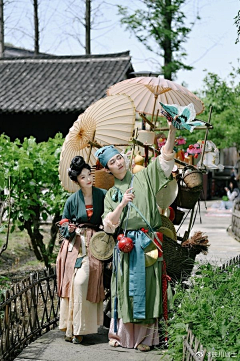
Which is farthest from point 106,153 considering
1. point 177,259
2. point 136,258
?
point 177,259

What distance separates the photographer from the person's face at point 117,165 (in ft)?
15.9

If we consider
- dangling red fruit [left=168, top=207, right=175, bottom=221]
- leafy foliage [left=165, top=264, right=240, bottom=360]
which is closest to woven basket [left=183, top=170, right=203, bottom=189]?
dangling red fruit [left=168, top=207, right=175, bottom=221]

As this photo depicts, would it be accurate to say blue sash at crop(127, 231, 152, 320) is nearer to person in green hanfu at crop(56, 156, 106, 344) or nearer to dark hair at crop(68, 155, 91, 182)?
person in green hanfu at crop(56, 156, 106, 344)

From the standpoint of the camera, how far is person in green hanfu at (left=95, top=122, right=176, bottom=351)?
186 inches

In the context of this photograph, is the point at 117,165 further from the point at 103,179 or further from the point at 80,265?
the point at 80,265

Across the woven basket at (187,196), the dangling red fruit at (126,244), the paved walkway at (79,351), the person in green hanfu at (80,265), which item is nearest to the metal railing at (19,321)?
the paved walkway at (79,351)

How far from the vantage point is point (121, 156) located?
16.1 feet

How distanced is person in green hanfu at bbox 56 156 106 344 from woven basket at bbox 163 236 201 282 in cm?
64

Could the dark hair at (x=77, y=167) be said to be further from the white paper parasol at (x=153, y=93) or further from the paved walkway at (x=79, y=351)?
the paved walkway at (x=79, y=351)

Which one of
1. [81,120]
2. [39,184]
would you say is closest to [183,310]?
[81,120]

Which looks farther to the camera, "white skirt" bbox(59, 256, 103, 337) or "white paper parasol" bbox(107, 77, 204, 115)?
"white paper parasol" bbox(107, 77, 204, 115)

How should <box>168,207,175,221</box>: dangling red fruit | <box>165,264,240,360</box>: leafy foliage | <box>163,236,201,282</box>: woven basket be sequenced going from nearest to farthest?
<box>165,264,240,360</box>: leafy foliage, <box>163,236,201,282</box>: woven basket, <box>168,207,175,221</box>: dangling red fruit

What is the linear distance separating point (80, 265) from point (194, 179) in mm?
1435

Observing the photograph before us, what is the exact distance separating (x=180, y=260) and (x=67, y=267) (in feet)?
3.54
